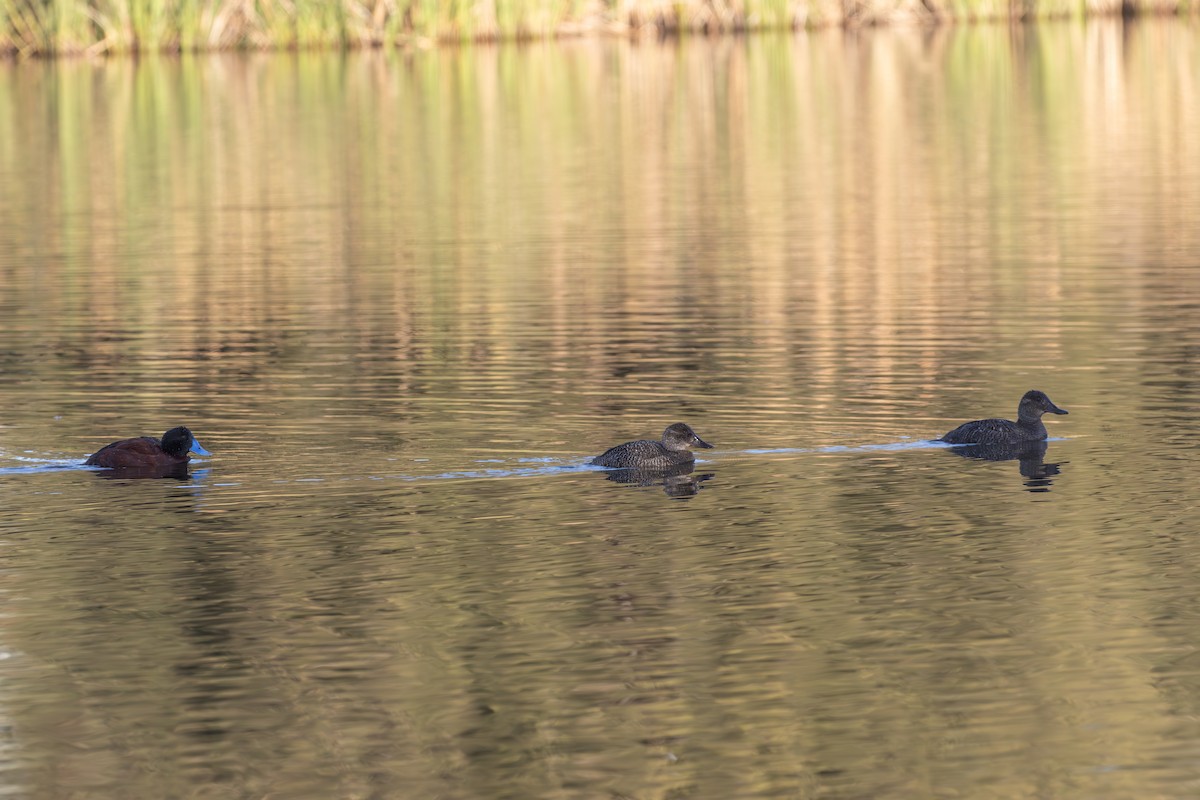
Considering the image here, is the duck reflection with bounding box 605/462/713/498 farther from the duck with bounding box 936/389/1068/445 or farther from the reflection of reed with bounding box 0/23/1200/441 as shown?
the reflection of reed with bounding box 0/23/1200/441

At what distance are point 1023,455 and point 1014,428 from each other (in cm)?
23

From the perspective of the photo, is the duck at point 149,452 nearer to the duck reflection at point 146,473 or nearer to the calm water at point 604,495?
the duck reflection at point 146,473

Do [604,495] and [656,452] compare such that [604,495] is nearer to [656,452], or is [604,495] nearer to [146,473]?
[656,452]

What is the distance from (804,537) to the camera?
14.8 m

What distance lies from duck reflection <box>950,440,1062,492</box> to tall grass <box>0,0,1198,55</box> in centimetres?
5358

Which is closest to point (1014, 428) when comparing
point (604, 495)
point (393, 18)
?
point (604, 495)

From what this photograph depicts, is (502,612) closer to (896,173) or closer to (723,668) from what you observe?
(723,668)

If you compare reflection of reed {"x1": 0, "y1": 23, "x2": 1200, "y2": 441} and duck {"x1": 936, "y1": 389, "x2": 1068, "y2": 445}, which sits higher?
reflection of reed {"x1": 0, "y1": 23, "x2": 1200, "y2": 441}

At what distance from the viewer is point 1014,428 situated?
17719mm

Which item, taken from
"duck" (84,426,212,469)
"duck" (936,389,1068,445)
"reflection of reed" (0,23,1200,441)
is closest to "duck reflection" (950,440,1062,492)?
"duck" (936,389,1068,445)

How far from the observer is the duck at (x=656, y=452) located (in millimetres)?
16797

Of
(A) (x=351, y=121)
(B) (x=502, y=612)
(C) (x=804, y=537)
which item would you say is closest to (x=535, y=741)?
(B) (x=502, y=612)

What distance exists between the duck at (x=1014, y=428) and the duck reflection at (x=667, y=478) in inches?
80.0

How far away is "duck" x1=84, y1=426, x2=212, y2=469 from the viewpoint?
1688 cm
